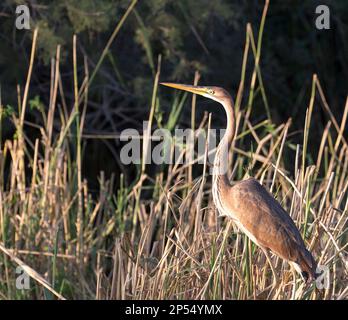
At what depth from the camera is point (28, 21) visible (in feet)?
Result: 21.0

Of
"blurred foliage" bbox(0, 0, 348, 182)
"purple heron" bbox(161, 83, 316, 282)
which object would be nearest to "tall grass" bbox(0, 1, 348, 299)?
"purple heron" bbox(161, 83, 316, 282)

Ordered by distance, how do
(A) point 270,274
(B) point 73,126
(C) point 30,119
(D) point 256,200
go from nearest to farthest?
(D) point 256,200 → (A) point 270,274 → (B) point 73,126 → (C) point 30,119

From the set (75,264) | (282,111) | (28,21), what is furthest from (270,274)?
(282,111)

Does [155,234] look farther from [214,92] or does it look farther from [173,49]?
[214,92]

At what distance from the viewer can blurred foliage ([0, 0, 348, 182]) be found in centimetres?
677

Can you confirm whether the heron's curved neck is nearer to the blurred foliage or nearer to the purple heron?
the purple heron

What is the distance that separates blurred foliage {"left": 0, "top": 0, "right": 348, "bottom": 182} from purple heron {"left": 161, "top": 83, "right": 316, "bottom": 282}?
1968 mm

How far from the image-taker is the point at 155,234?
20.2 feet

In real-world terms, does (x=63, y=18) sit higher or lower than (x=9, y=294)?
higher

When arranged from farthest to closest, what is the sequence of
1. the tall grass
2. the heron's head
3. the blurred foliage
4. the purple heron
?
1. the blurred foliage
2. the heron's head
3. the tall grass
4. the purple heron

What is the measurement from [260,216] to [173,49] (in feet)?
11.0
